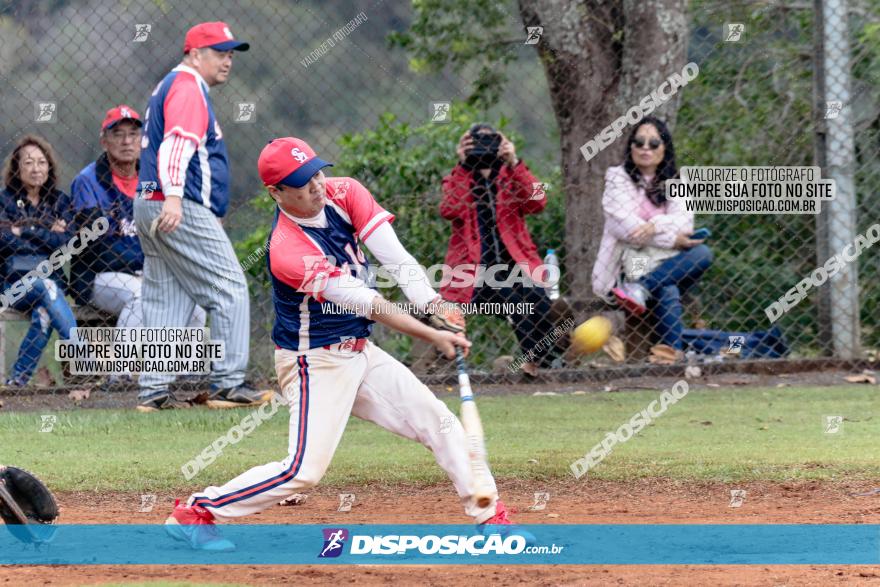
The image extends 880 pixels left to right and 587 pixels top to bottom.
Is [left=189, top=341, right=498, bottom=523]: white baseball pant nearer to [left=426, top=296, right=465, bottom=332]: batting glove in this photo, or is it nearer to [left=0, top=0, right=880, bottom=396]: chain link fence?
[left=426, top=296, right=465, bottom=332]: batting glove

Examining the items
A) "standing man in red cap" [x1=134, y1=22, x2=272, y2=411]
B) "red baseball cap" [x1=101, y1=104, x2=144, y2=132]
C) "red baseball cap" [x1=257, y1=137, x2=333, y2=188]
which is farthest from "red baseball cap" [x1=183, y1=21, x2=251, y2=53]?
"red baseball cap" [x1=257, y1=137, x2=333, y2=188]

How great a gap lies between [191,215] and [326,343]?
3263mm

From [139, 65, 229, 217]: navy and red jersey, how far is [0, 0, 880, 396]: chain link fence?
1069mm

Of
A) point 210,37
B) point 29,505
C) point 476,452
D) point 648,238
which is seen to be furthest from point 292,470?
point 648,238

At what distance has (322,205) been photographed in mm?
4957

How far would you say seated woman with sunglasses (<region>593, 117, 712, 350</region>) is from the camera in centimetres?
897

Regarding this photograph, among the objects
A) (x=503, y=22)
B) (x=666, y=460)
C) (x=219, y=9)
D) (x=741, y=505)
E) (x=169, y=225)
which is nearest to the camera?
(x=741, y=505)

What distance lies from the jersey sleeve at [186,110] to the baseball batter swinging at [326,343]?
2996 millimetres

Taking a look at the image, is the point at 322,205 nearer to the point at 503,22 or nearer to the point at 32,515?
the point at 32,515

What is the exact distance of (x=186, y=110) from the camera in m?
7.86

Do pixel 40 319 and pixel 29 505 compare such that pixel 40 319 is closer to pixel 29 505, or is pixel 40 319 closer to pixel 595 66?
pixel 29 505

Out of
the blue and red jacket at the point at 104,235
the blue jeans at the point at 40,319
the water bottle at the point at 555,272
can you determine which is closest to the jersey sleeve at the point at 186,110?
the blue and red jacket at the point at 104,235

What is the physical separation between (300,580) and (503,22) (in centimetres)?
771

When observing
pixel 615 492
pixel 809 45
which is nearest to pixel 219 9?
pixel 809 45
